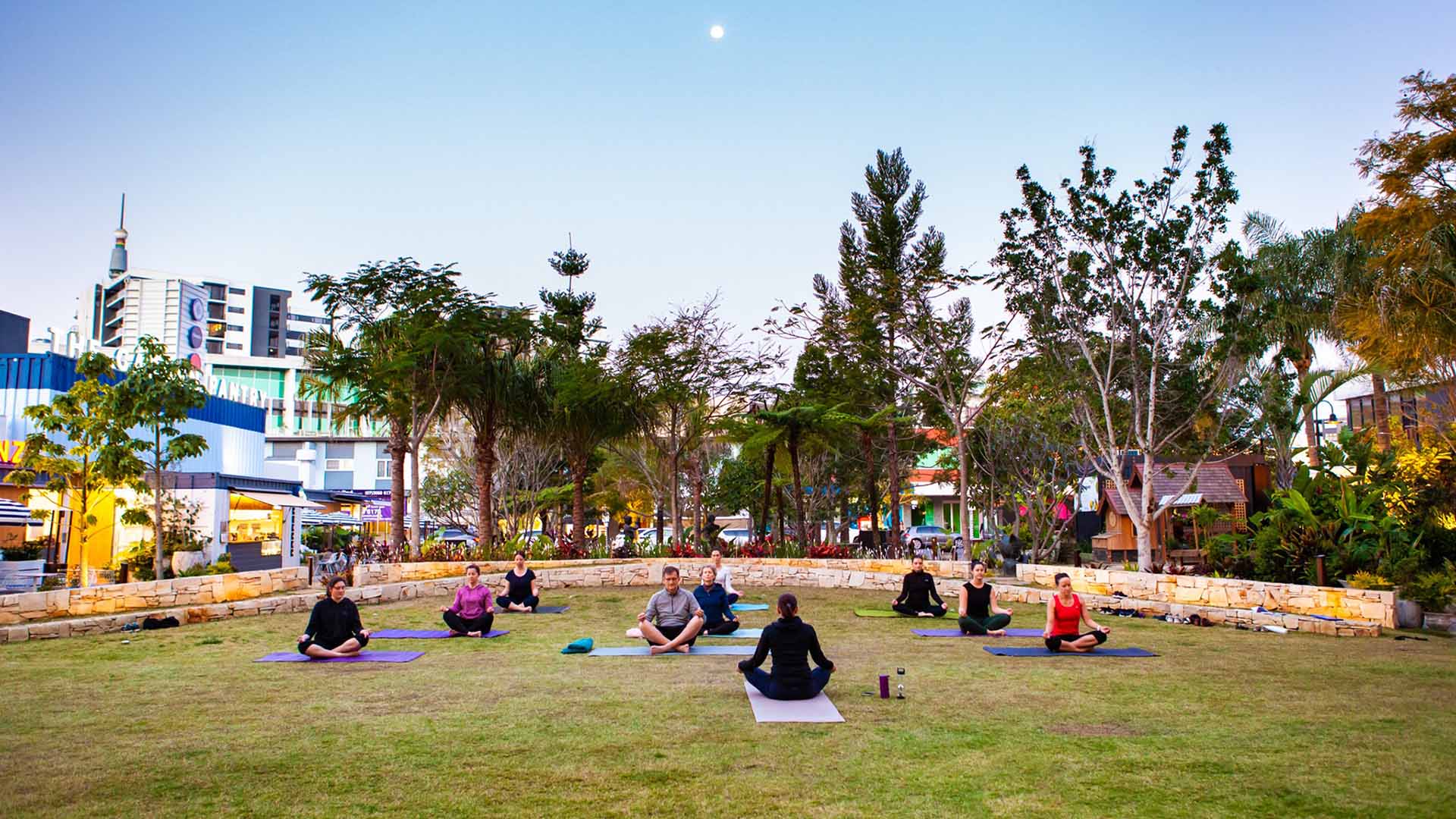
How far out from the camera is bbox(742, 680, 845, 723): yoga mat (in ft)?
23.8

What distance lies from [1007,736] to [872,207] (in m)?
22.7

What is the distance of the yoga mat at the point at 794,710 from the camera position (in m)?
7.25

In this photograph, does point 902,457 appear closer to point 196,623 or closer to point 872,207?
point 872,207

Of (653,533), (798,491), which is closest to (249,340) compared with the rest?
(653,533)

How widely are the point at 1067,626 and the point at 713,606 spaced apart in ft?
15.2

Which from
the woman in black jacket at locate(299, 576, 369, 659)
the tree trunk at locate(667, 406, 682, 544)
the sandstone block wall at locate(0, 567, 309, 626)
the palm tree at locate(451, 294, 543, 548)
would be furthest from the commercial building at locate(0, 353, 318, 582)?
the tree trunk at locate(667, 406, 682, 544)

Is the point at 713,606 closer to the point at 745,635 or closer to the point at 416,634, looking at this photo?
the point at 745,635

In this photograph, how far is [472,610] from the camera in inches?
539

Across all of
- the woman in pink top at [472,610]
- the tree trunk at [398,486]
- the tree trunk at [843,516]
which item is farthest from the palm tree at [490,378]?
the tree trunk at [843,516]

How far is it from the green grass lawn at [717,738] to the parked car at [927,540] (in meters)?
15.9

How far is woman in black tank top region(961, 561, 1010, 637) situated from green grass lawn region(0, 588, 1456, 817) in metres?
1.84

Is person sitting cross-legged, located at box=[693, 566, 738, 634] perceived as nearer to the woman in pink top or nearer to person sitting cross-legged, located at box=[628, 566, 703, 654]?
person sitting cross-legged, located at box=[628, 566, 703, 654]

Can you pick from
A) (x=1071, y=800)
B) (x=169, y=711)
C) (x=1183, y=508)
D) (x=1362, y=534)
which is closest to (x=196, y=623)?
(x=169, y=711)

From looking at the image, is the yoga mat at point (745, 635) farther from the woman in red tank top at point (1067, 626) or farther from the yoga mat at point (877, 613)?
the woman in red tank top at point (1067, 626)
